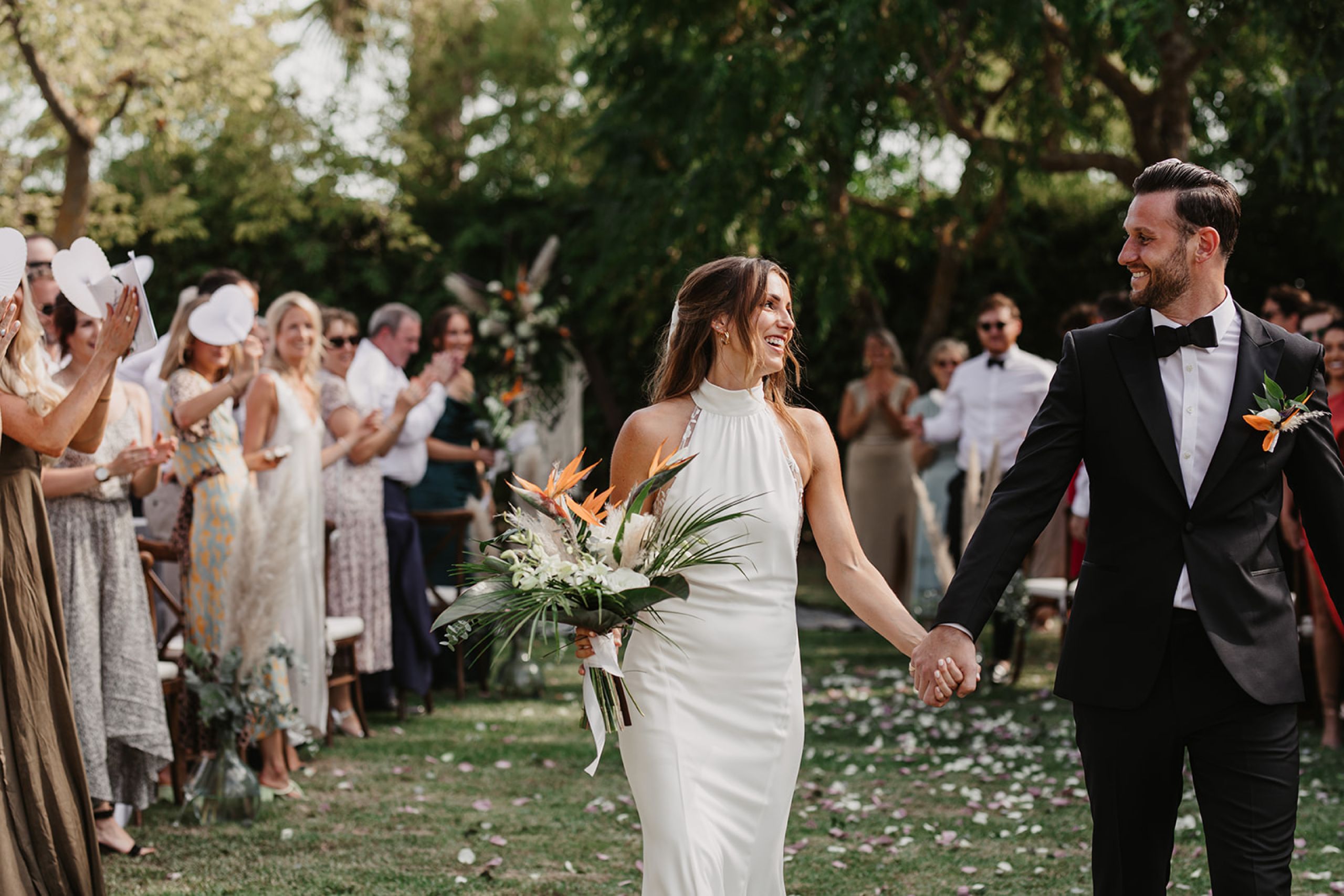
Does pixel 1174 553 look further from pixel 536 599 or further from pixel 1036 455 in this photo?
pixel 536 599

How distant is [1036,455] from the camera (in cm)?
319

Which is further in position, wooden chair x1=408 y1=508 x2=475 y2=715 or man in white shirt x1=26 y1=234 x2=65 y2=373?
wooden chair x1=408 y1=508 x2=475 y2=715

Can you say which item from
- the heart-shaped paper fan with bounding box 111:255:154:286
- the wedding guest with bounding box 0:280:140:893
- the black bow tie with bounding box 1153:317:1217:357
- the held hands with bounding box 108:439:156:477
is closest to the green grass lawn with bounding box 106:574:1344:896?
the wedding guest with bounding box 0:280:140:893

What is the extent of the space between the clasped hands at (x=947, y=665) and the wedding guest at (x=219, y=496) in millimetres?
3259

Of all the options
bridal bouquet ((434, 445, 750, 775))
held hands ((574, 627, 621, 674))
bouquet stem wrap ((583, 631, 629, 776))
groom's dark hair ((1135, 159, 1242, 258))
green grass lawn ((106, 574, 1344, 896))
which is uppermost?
groom's dark hair ((1135, 159, 1242, 258))

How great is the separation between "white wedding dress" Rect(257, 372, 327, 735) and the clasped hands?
11.9 feet

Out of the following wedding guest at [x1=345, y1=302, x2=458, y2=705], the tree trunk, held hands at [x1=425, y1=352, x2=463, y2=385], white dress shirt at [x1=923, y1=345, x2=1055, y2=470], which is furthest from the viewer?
the tree trunk

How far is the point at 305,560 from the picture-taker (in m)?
6.38

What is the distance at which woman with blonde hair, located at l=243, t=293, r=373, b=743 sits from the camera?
6.30 meters

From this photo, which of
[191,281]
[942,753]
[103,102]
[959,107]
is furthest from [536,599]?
[191,281]

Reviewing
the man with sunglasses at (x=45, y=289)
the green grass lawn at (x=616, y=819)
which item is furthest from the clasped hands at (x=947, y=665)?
the man with sunglasses at (x=45, y=289)

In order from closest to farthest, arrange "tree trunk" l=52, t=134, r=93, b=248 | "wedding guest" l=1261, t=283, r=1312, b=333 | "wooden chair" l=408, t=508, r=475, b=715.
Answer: "wedding guest" l=1261, t=283, r=1312, b=333 < "wooden chair" l=408, t=508, r=475, b=715 < "tree trunk" l=52, t=134, r=93, b=248

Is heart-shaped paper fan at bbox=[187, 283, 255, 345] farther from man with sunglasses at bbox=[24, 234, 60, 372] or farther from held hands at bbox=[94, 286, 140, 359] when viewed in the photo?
held hands at bbox=[94, 286, 140, 359]

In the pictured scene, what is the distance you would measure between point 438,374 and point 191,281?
8.82m
